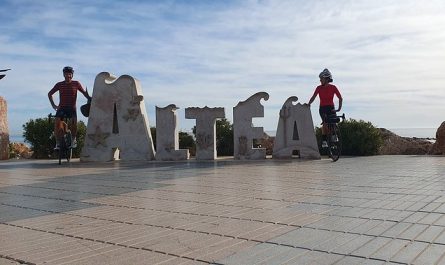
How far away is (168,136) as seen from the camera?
13891mm

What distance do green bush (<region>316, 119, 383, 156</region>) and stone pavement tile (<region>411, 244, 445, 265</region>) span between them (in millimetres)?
11570

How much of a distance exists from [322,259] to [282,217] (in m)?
1.54

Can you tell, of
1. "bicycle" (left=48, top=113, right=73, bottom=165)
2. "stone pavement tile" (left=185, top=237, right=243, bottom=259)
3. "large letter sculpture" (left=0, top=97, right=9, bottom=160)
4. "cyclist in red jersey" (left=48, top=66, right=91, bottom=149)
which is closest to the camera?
"stone pavement tile" (left=185, top=237, right=243, bottom=259)

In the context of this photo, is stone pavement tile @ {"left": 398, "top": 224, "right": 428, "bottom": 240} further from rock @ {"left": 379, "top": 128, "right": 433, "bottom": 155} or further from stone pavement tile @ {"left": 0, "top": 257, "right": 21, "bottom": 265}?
rock @ {"left": 379, "top": 128, "right": 433, "bottom": 155}

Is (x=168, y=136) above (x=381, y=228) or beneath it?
above

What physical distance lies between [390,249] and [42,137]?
1535 centimetres

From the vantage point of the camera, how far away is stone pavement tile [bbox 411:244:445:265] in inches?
135

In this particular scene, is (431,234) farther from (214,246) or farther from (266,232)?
(214,246)

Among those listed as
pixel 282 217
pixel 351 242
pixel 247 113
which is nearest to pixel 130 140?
pixel 247 113

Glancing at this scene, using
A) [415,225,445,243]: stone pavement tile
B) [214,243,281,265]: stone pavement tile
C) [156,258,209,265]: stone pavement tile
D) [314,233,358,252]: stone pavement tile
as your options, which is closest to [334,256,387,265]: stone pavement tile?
[314,233,358,252]: stone pavement tile

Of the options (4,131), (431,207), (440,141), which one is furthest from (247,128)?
(431,207)

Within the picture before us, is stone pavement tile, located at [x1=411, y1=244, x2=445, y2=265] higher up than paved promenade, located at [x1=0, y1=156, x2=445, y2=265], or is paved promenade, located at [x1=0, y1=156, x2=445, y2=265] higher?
paved promenade, located at [x1=0, y1=156, x2=445, y2=265]

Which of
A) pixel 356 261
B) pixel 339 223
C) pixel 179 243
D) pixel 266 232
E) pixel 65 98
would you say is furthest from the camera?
pixel 65 98

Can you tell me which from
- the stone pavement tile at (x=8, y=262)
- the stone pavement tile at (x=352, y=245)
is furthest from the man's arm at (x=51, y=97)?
the stone pavement tile at (x=352, y=245)
